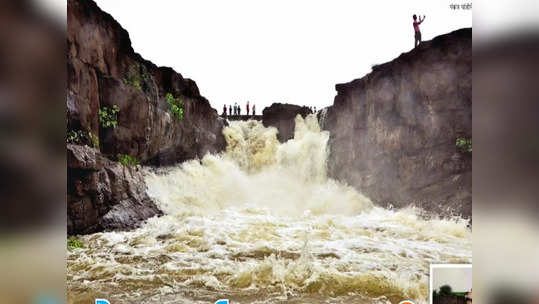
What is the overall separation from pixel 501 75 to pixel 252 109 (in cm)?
239

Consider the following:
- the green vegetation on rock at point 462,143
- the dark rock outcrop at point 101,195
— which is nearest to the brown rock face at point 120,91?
the dark rock outcrop at point 101,195

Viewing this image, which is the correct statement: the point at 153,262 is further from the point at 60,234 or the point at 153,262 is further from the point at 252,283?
the point at 60,234

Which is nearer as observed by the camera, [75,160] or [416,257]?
[416,257]

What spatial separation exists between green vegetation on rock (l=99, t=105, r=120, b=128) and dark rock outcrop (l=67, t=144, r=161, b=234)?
37cm

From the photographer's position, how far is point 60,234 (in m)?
1.41

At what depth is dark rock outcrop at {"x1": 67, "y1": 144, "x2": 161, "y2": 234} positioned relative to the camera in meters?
3.41

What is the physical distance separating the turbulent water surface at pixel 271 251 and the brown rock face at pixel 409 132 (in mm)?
413

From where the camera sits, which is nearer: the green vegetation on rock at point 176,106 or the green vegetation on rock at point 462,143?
the green vegetation on rock at point 462,143

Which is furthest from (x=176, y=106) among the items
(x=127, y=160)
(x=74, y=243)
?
(x=74, y=243)

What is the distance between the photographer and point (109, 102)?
3.87 m

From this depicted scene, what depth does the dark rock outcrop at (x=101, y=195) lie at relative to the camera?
11.2ft

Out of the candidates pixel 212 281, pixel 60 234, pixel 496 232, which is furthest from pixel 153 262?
pixel 496 232

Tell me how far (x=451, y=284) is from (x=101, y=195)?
12.3 ft

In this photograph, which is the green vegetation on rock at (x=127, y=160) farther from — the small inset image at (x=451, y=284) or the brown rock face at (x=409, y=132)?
the small inset image at (x=451, y=284)
